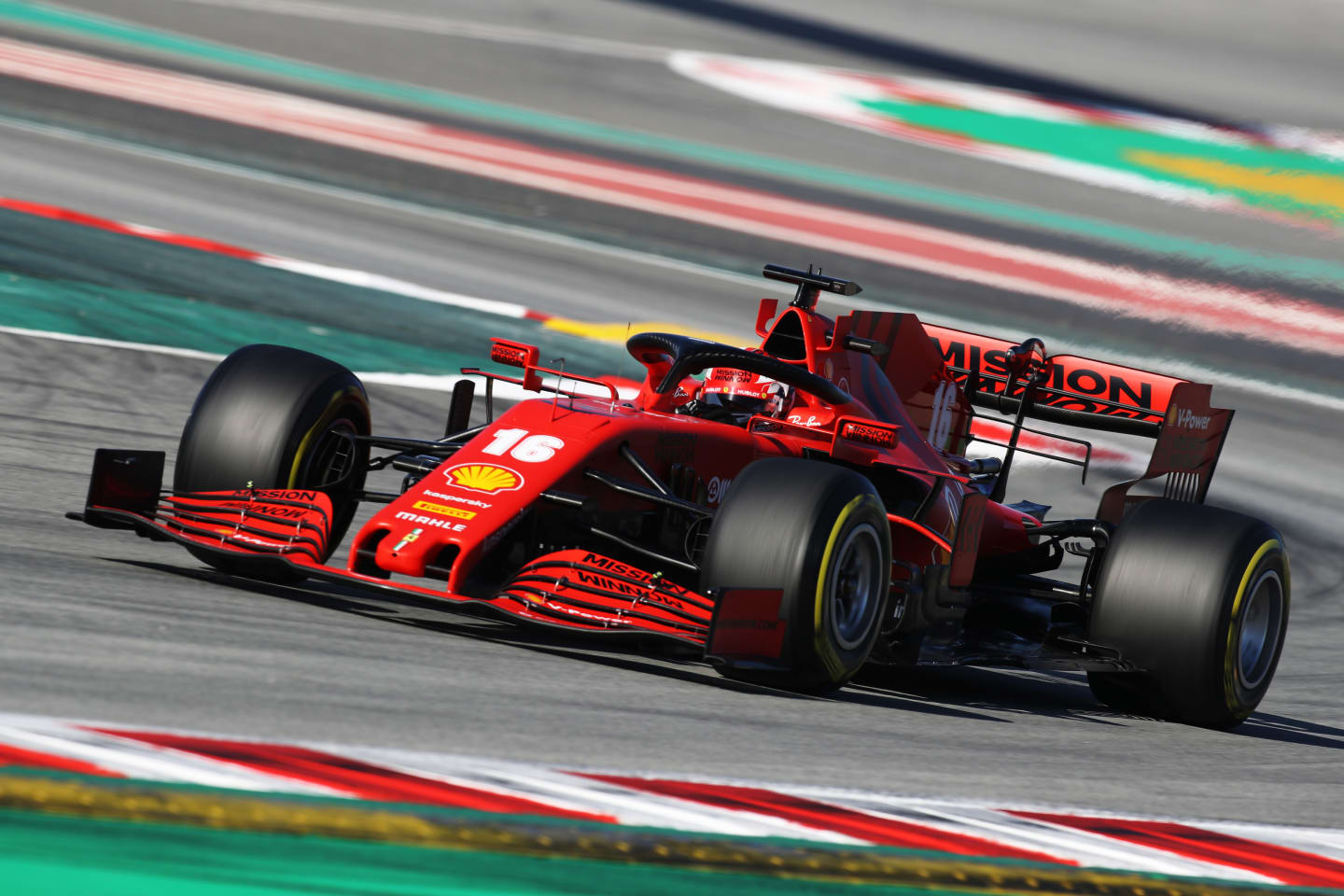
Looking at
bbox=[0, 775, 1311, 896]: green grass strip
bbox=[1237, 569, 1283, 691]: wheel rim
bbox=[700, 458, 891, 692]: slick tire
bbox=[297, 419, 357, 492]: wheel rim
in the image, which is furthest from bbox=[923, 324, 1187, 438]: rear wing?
bbox=[0, 775, 1311, 896]: green grass strip

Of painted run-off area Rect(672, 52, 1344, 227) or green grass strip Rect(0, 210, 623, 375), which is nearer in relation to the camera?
green grass strip Rect(0, 210, 623, 375)

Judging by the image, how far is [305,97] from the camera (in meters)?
24.2

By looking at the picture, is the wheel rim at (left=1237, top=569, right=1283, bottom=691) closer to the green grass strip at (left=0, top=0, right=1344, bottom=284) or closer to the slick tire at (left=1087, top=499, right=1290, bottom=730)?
the slick tire at (left=1087, top=499, right=1290, bottom=730)

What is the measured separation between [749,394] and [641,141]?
56.3ft

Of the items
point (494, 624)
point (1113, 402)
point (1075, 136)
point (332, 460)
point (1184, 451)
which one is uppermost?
point (1075, 136)

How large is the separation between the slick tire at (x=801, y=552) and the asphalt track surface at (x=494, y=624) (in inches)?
6.0

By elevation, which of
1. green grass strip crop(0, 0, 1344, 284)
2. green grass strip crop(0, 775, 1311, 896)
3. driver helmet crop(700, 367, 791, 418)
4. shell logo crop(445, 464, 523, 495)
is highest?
green grass strip crop(0, 0, 1344, 284)

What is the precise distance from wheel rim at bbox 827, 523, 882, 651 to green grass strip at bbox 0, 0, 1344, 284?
16466mm

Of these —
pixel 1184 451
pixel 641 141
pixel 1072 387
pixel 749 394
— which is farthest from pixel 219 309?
pixel 641 141

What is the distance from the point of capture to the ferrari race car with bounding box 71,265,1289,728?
646 cm

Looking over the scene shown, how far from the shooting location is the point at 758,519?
6.45m

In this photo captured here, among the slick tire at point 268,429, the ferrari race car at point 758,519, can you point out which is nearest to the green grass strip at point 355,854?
the ferrari race car at point 758,519

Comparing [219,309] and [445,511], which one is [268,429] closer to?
[445,511]

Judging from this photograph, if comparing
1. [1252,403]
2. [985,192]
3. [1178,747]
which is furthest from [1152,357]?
[1178,747]
